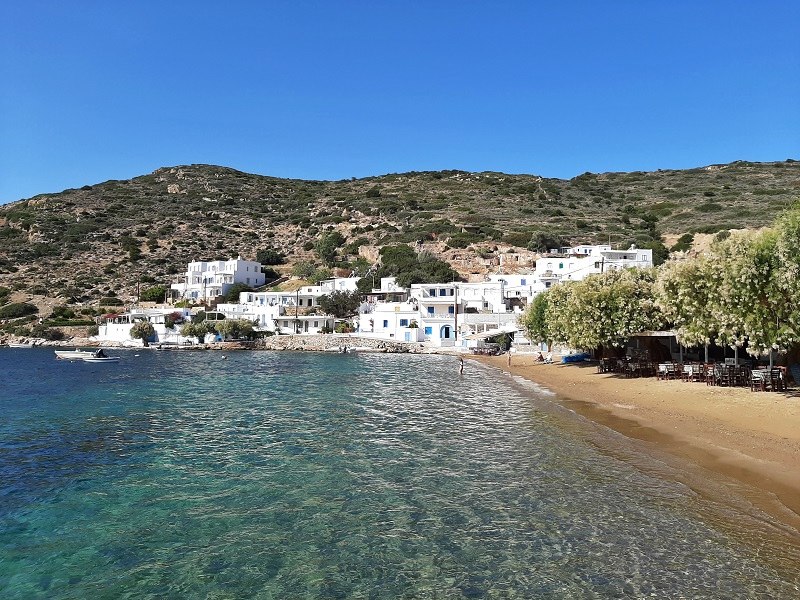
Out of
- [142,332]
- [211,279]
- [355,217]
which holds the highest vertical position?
[355,217]

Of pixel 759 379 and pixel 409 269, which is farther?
pixel 409 269

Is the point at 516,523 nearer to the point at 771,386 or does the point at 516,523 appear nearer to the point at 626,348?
the point at 771,386

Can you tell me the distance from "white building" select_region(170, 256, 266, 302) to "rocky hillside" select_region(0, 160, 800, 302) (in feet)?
32.6

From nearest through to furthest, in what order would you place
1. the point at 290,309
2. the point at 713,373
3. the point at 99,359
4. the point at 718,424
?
the point at 718,424 → the point at 713,373 → the point at 99,359 → the point at 290,309

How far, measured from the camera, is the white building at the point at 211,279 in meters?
97.2

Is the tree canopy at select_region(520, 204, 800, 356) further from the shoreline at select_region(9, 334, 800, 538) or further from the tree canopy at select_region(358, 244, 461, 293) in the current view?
the tree canopy at select_region(358, 244, 461, 293)

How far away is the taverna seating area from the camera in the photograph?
2230cm

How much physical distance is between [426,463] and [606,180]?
538ft

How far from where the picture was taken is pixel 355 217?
131750 mm

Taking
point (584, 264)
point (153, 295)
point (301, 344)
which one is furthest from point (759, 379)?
point (153, 295)

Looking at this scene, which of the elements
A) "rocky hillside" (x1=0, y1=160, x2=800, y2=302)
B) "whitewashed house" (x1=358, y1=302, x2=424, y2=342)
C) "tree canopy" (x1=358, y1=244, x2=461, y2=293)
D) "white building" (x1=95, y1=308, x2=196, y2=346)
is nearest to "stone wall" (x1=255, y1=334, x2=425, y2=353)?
"whitewashed house" (x1=358, y1=302, x2=424, y2=342)

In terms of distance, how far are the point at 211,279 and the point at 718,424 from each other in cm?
9256

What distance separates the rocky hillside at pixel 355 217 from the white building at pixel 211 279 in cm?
994

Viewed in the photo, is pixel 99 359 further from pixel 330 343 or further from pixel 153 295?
pixel 153 295
